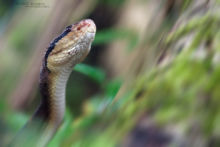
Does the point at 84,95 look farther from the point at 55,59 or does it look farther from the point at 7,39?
the point at 55,59

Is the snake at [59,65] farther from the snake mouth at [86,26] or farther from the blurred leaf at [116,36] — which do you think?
the blurred leaf at [116,36]

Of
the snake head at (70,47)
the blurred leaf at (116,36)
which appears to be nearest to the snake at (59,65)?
the snake head at (70,47)

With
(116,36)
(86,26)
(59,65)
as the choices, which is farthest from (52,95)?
(116,36)

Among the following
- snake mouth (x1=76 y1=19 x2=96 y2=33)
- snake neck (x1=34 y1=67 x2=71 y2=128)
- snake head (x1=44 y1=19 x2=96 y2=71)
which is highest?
snake mouth (x1=76 y1=19 x2=96 y2=33)

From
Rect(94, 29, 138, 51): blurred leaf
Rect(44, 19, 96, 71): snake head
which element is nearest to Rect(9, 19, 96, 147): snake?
Rect(44, 19, 96, 71): snake head

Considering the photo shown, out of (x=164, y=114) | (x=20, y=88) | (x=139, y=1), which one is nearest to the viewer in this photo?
(x=164, y=114)

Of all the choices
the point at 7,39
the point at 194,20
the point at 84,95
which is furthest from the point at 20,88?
the point at 194,20

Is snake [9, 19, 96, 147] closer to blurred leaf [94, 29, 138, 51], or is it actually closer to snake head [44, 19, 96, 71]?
snake head [44, 19, 96, 71]
